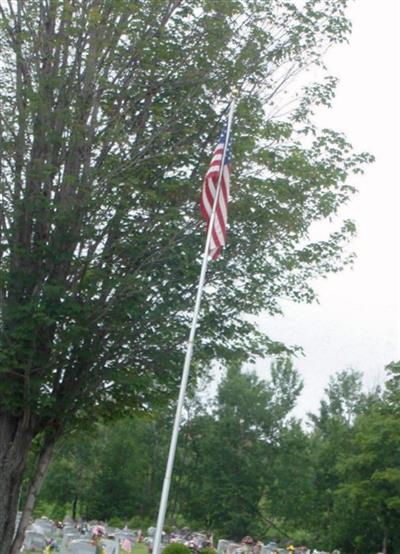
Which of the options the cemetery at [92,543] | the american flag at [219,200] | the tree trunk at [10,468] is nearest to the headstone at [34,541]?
the cemetery at [92,543]

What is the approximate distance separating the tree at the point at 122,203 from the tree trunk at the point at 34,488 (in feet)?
0.90

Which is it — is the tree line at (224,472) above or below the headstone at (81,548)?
above

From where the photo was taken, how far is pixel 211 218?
13.7 metres

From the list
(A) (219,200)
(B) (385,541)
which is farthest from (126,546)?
(A) (219,200)

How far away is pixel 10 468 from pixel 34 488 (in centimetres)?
83

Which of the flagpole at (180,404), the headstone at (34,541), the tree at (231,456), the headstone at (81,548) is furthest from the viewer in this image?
the tree at (231,456)

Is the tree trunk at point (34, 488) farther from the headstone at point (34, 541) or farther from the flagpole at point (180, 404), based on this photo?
the headstone at point (34, 541)

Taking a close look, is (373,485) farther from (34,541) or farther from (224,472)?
(224,472)

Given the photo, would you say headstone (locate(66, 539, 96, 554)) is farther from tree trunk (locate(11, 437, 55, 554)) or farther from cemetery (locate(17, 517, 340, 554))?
tree trunk (locate(11, 437, 55, 554))

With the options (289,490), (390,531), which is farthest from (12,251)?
(289,490)

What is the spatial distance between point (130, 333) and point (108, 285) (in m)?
0.95

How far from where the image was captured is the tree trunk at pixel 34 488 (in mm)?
17969

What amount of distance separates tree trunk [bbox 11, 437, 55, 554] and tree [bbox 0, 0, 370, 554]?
0.28 meters

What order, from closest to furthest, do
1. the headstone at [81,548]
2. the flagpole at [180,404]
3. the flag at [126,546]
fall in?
the flagpole at [180,404] → the headstone at [81,548] → the flag at [126,546]
